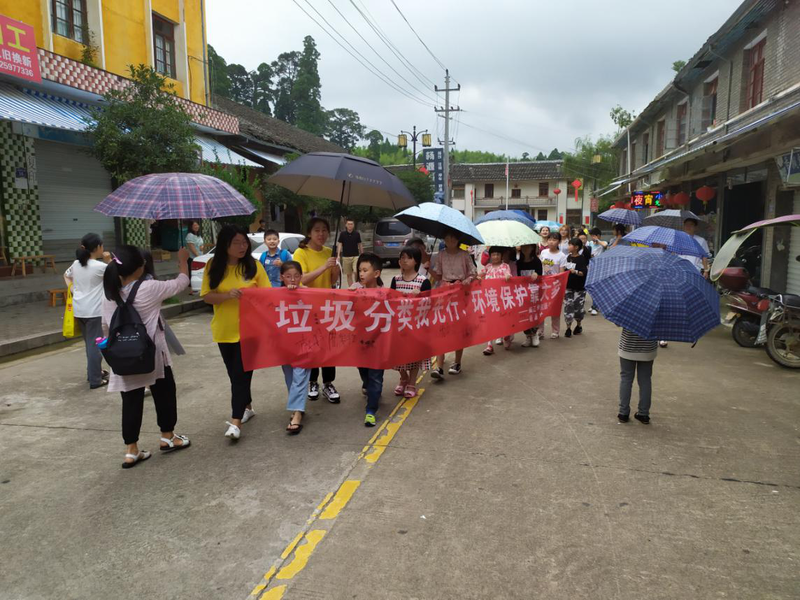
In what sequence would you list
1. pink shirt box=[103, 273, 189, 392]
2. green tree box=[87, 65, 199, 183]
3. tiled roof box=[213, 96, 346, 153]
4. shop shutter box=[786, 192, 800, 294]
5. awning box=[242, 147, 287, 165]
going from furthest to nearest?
1. tiled roof box=[213, 96, 346, 153]
2. awning box=[242, 147, 287, 165]
3. shop shutter box=[786, 192, 800, 294]
4. green tree box=[87, 65, 199, 183]
5. pink shirt box=[103, 273, 189, 392]

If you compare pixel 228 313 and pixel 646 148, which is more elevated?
pixel 646 148

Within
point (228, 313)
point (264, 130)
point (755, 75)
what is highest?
point (264, 130)

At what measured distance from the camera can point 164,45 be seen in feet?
55.5

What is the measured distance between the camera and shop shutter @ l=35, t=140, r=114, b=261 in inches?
552

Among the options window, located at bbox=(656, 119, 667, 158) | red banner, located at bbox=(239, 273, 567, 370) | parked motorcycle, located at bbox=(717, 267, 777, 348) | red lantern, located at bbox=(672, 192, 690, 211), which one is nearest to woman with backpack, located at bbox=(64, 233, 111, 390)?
red banner, located at bbox=(239, 273, 567, 370)

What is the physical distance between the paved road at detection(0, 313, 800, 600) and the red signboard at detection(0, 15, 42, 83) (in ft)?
26.1

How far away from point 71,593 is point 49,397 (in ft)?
12.0

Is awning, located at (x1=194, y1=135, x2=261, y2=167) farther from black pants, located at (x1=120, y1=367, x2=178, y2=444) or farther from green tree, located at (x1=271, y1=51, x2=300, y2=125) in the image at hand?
green tree, located at (x1=271, y1=51, x2=300, y2=125)

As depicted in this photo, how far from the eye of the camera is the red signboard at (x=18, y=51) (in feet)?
34.4

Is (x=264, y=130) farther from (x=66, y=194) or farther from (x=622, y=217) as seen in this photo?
(x=622, y=217)

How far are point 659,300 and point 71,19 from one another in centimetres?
1491

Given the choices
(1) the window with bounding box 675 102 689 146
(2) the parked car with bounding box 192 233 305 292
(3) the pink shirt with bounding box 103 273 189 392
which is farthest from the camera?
(1) the window with bounding box 675 102 689 146

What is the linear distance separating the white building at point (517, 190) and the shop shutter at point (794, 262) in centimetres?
4690

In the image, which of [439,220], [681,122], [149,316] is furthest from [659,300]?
[681,122]
